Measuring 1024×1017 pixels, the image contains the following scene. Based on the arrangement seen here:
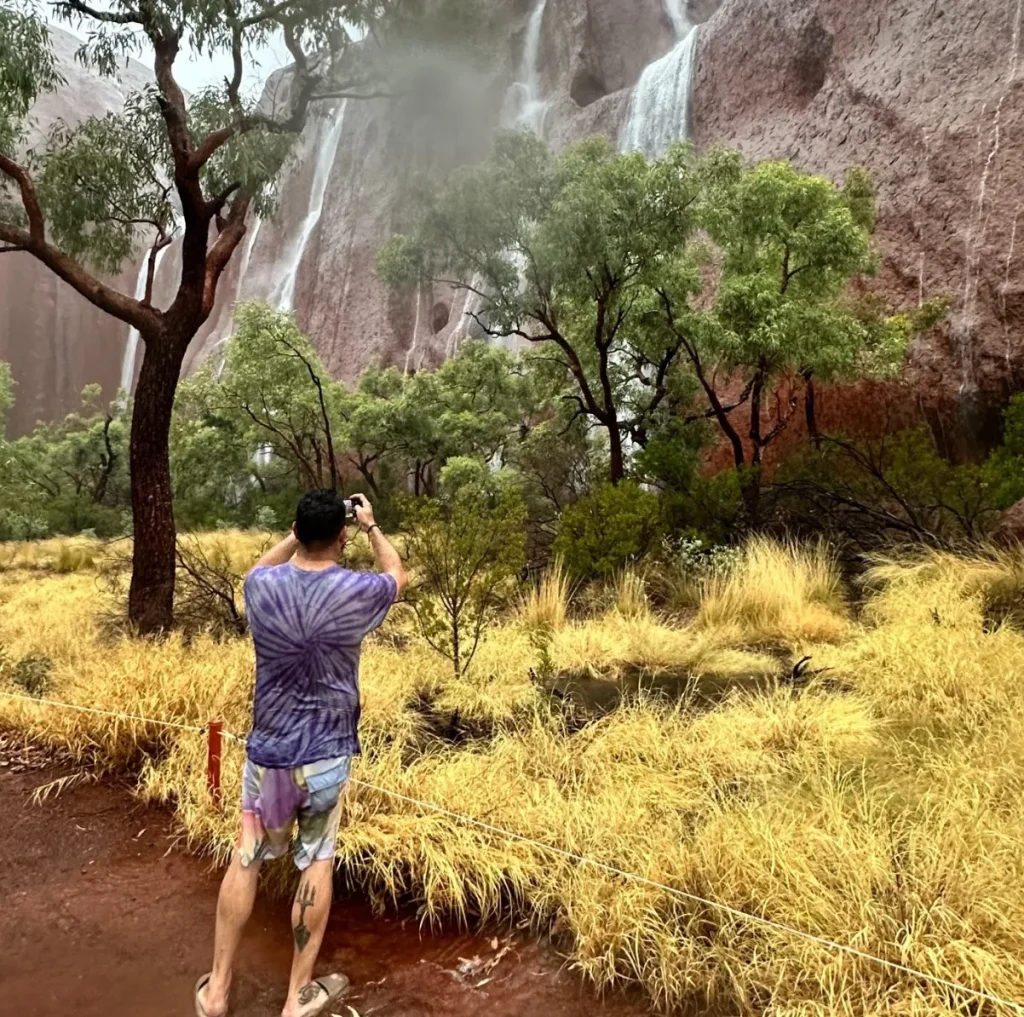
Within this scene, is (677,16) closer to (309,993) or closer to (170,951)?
(170,951)

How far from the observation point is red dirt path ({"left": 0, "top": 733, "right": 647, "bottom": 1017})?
260cm

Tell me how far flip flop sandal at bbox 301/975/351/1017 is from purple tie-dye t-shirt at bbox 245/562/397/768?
800 mm

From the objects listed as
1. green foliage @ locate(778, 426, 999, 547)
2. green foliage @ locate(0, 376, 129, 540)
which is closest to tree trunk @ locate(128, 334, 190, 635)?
green foliage @ locate(778, 426, 999, 547)

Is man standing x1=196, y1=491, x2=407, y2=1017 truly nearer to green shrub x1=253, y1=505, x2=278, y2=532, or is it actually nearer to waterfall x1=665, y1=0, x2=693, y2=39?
green shrub x1=253, y1=505, x2=278, y2=532

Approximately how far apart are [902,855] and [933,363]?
13868 mm

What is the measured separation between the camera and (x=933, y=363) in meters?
14.6

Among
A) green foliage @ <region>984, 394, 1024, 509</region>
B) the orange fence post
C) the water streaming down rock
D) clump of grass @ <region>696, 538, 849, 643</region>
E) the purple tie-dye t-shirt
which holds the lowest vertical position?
the orange fence post

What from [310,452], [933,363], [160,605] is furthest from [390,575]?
[310,452]

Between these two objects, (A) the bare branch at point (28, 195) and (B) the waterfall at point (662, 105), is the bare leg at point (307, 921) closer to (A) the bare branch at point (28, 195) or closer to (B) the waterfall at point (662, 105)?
(A) the bare branch at point (28, 195)

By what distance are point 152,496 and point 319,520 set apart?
470 cm

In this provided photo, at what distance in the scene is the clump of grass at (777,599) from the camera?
6805 millimetres

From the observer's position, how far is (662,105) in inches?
872

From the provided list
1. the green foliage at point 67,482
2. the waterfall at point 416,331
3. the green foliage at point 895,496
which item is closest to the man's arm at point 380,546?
the green foliage at point 895,496

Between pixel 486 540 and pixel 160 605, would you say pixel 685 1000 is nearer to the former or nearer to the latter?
pixel 486 540
